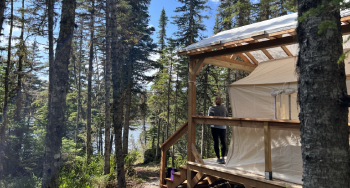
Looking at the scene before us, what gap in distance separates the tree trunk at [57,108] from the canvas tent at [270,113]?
14.0 feet

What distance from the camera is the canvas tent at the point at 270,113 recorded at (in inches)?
197

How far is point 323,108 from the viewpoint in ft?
7.32

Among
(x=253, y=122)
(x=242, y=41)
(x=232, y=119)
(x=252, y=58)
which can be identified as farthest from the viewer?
(x=252, y=58)

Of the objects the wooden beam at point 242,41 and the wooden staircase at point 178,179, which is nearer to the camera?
the wooden beam at point 242,41

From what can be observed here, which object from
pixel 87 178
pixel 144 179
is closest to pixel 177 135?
pixel 87 178

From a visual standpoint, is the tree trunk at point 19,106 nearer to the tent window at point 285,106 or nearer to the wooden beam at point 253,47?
the wooden beam at point 253,47

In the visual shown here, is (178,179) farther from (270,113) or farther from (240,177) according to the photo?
(270,113)

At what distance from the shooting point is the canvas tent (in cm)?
500

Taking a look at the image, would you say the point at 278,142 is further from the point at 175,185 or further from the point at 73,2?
the point at 73,2

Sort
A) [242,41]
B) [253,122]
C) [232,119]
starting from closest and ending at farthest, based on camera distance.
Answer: [253,122] → [242,41] → [232,119]

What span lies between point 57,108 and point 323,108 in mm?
5513

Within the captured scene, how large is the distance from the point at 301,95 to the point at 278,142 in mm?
3291

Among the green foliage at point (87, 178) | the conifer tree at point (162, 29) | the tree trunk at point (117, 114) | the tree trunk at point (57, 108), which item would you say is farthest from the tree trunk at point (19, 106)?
the conifer tree at point (162, 29)

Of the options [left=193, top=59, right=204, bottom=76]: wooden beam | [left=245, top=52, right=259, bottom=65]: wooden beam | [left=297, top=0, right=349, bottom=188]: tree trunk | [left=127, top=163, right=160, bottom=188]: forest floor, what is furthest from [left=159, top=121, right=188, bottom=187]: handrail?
[left=297, top=0, right=349, bottom=188]: tree trunk
